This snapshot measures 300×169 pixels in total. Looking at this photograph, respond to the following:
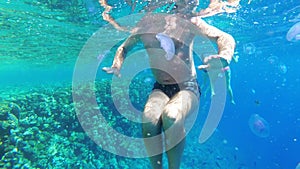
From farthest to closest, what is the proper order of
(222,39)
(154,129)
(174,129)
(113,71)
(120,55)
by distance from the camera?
(120,55), (113,71), (222,39), (154,129), (174,129)

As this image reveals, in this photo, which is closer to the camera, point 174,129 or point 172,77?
point 174,129

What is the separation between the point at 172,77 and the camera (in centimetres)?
499

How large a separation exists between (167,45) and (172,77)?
26.3 inches

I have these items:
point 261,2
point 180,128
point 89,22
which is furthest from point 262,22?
point 180,128

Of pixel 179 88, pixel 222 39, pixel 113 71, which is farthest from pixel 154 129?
pixel 222 39

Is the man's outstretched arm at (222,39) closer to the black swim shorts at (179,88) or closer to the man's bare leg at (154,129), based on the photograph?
the black swim shorts at (179,88)

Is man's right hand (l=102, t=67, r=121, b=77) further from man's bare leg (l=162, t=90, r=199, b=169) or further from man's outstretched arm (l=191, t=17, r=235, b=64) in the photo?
man's outstretched arm (l=191, t=17, r=235, b=64)

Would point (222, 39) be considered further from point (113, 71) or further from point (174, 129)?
point (113, 71)

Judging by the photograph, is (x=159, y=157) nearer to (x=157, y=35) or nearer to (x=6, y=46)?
(x=157, y=35)

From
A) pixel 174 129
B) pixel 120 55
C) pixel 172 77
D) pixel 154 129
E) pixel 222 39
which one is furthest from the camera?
pixel 120 55

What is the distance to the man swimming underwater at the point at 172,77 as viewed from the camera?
390cm

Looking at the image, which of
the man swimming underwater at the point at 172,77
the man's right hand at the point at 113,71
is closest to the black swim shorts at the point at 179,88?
the man swimming underwater at the point at 172,77

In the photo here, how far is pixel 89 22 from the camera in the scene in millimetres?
16578


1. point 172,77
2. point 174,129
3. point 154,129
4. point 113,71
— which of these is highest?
point 113,71
